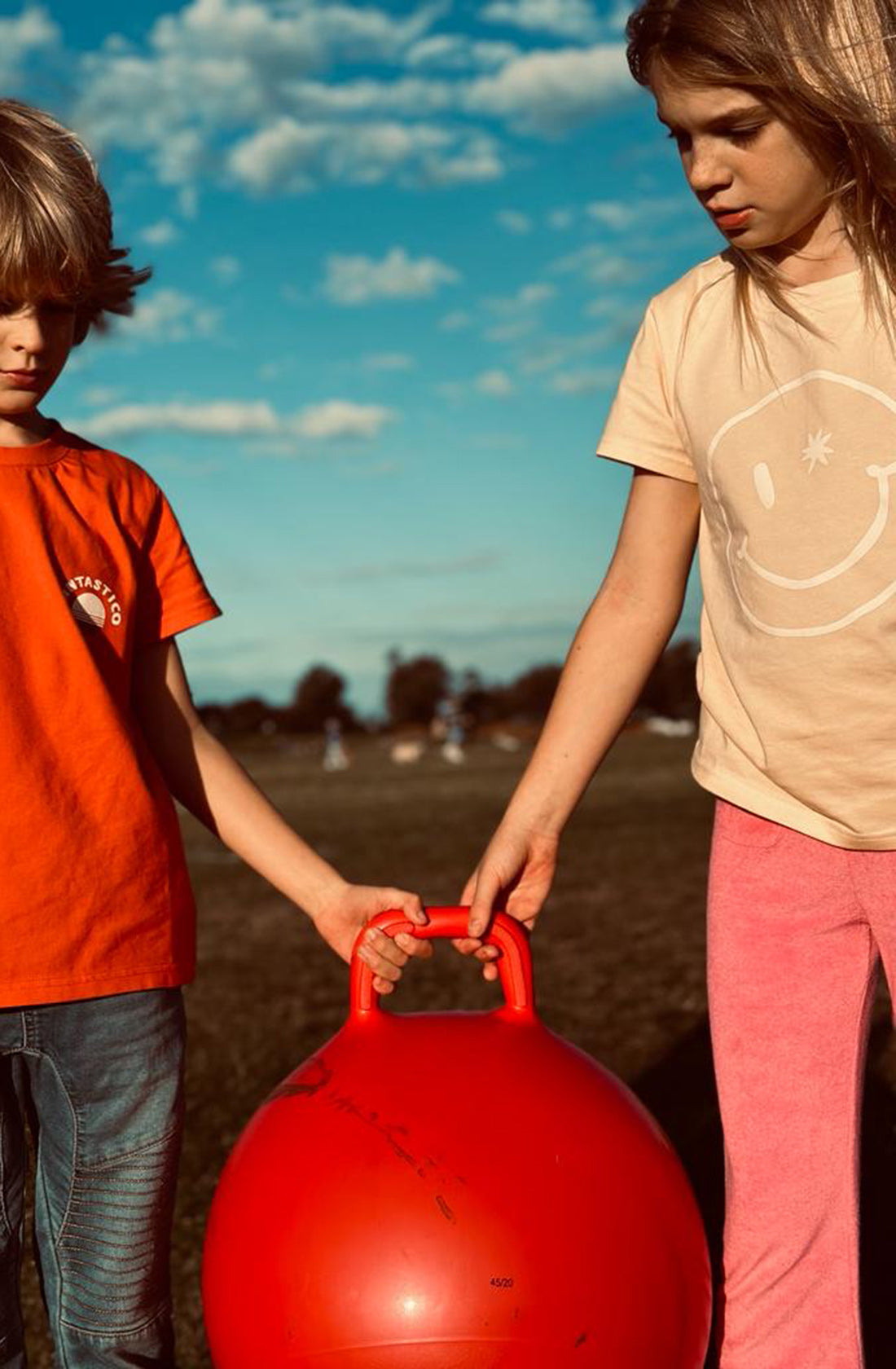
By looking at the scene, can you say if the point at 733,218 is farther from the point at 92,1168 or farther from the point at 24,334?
the point at 92,1168

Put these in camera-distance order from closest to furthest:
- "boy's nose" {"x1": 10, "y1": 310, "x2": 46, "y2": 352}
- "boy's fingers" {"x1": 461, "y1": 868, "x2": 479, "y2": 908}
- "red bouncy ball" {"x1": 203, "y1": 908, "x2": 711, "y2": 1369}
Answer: "red bouncy ball" {"x1": 203, "y1": 908, "x2": 711, "y2": 1369}
"boy's nose" {"x1": 10, "y1": 310, "x2": 46, "y2": 352}
"boy's fingers" {"x1": 461, "y1": 868, "x2": 479, "y2": 908}

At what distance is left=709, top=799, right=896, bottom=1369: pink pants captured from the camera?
7.64 ft

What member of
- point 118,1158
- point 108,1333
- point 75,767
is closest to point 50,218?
point 75,767

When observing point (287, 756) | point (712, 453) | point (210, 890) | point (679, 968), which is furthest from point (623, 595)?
point (287, 756)

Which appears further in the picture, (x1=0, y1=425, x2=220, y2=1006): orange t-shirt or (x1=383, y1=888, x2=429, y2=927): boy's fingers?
(x1=383, y1=888, x2=429, y2=927): boy's fingers

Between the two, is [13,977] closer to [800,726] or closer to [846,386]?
[800,726]

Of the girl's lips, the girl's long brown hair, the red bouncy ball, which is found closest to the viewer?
the red bouncy ball

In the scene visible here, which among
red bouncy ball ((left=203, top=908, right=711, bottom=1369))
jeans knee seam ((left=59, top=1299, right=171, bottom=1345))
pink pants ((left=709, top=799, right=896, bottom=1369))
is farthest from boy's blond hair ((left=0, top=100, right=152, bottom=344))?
jeans knee seam ((left=59, top=1299, right=171, bottom=1345))

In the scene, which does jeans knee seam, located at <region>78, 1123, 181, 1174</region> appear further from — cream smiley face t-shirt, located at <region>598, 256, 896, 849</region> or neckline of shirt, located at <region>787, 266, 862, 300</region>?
neckline of shirt, located at <region>787, 266, 862, 300</region>

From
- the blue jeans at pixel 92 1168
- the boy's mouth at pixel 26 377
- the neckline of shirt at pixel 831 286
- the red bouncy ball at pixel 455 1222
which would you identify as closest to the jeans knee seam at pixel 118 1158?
the blue jeans at pixel 92 1168

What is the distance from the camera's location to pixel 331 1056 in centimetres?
221

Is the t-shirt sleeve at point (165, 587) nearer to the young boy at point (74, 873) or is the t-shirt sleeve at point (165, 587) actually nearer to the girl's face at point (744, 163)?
the young boy at point (74, 873)

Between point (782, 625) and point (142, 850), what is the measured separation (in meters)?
0.99

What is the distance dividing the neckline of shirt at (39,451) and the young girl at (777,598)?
848mm
